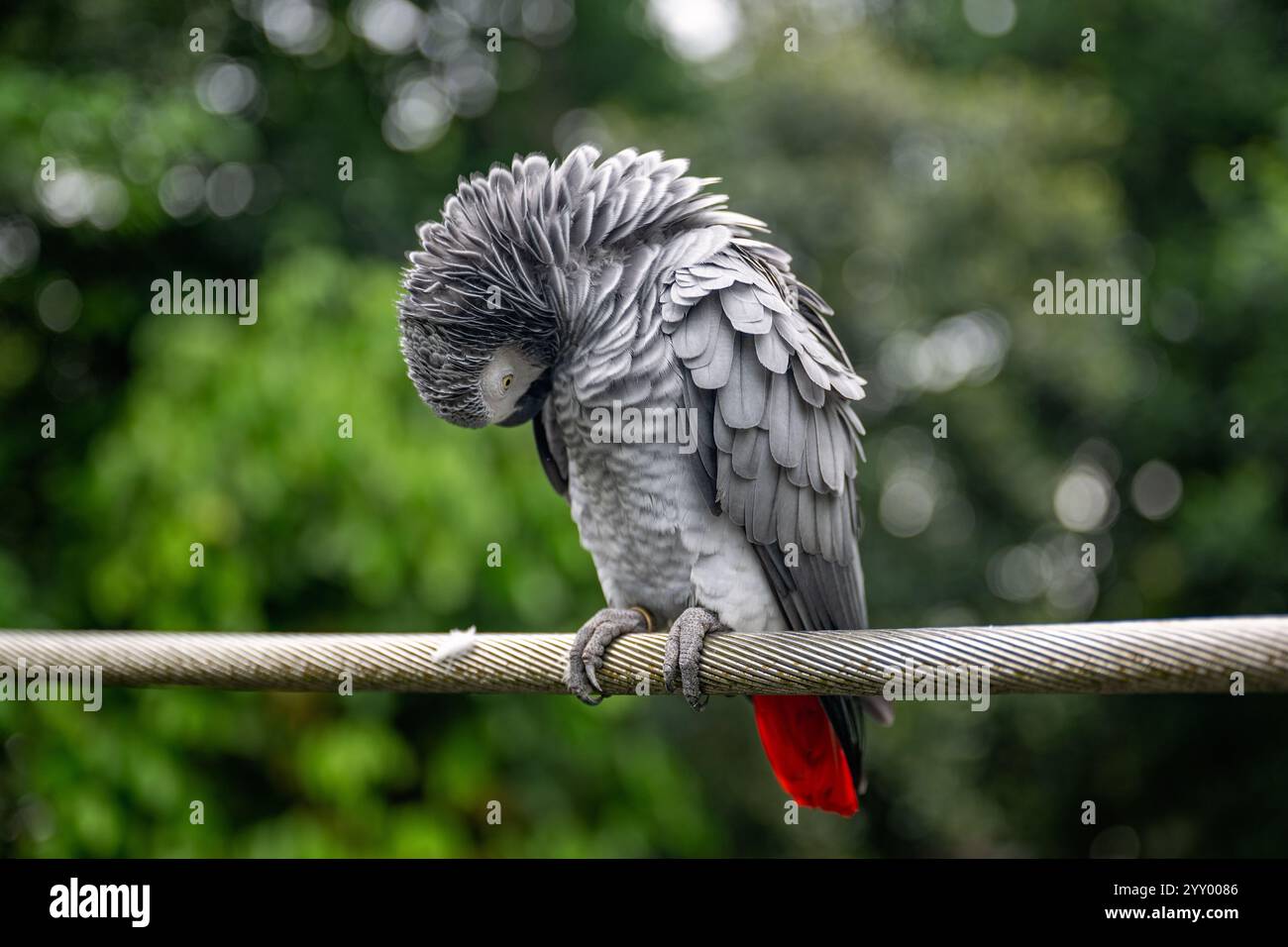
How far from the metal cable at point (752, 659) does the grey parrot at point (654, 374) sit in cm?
8

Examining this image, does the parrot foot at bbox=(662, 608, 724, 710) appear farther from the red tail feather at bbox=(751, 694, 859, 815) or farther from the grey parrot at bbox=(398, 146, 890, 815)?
the red tail feather at bbox=(751, 694, 859, 815)

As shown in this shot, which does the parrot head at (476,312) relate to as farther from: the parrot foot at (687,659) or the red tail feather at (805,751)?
the red tail feather at (805,751)

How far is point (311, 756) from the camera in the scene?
3.10 m

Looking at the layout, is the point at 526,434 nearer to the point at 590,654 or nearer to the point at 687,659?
the point at 590,654

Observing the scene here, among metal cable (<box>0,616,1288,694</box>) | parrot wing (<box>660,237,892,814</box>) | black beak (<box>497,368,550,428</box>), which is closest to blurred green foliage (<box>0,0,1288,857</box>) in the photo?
black beak (<box>497,368,550,428</box>)

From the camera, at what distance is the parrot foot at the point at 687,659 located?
1758mm

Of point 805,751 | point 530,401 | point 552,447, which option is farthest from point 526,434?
point 805,751

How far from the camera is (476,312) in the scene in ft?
6.04

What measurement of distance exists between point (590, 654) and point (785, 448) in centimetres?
51

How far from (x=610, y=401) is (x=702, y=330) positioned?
0.20 meters

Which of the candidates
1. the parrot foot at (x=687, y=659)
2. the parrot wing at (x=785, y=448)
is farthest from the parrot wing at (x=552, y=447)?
the parrot foot at (x=687, y=659)

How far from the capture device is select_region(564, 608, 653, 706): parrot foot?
182 cm

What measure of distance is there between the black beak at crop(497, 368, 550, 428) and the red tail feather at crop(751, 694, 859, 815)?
720 mm

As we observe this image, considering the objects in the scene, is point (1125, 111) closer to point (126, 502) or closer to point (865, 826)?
point (865, 826)
